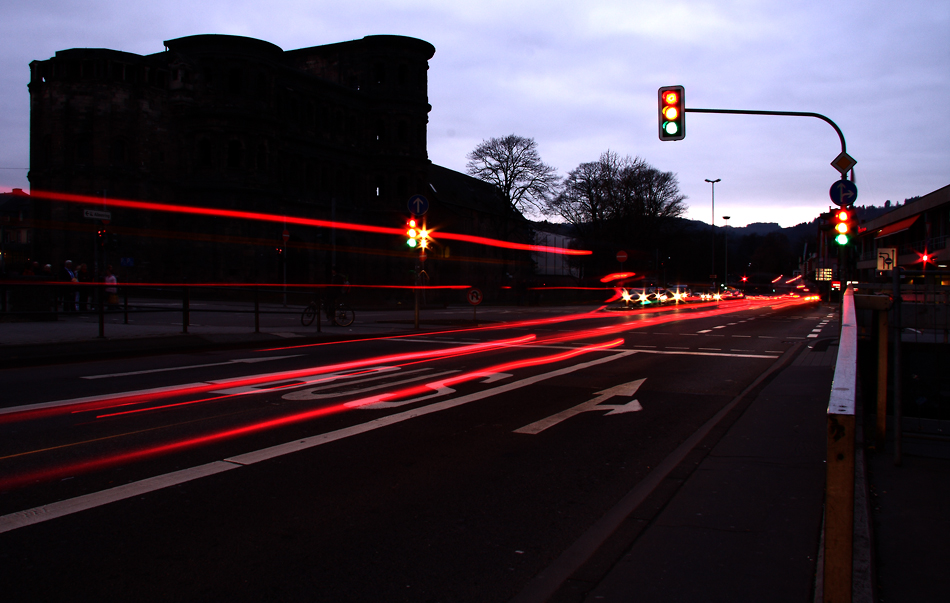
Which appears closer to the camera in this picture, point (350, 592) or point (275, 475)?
point (350, 592)

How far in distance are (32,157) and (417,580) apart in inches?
2407

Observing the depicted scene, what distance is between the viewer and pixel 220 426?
676 cm

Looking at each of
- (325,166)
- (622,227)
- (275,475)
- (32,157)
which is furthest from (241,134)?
(275,475)

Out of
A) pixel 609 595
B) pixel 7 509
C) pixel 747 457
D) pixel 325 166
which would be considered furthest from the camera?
pixel 325 166

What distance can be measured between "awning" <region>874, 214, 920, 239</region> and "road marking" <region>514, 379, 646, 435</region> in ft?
176

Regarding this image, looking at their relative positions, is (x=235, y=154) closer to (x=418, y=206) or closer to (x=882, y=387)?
(x=418, y=206)

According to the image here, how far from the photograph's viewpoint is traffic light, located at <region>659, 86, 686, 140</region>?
1501cm

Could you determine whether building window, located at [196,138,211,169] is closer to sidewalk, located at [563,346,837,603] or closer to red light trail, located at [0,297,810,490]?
red light trail, located at [0,297,810,490]

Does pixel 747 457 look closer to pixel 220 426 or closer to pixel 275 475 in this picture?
pixel 275 475

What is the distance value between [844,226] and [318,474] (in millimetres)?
15960

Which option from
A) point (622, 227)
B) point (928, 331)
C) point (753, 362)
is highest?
point (622, 227)

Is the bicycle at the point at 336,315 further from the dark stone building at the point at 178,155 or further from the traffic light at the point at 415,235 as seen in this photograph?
the dark stone building at the point at 178,155

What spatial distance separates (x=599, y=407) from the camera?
8.25 m

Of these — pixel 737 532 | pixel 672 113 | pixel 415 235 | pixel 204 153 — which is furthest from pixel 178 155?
pixel 737 532
